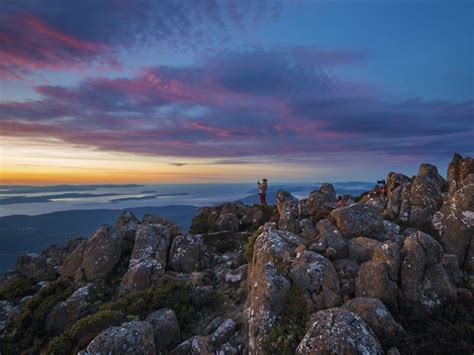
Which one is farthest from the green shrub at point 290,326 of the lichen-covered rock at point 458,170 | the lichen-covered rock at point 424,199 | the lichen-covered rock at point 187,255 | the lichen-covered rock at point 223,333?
the lichen-covered rock at point 458,170

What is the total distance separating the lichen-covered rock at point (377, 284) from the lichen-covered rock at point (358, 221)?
22.2ft

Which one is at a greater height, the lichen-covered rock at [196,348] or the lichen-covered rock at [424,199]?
the lichen-covered rock at [424,199]

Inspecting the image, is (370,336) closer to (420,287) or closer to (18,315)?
(420,287)

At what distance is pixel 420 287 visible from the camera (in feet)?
54.6

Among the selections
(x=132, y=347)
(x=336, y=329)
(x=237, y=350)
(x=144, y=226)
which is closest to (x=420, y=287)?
(x=336, y=329)

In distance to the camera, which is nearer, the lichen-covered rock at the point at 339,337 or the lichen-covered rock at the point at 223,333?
the lichen-covered rock at the point at 339,337

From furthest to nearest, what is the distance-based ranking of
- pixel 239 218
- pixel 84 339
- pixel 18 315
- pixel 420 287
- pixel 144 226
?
1. pixel 239 218
2. pixel 144 226
3. pixel 18 315
4. pixel 84 339
5. pixel 420 287

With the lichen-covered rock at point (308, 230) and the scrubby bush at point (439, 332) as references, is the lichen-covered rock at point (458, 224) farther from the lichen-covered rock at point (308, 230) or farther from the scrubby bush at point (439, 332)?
the lichen-covered rock at point (308, 230)

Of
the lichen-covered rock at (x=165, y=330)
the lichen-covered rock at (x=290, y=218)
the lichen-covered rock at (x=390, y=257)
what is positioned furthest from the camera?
the lichen-covered rock at (x=290, y=218)

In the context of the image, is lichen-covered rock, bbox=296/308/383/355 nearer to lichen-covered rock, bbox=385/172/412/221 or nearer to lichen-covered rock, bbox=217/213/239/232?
lichen-covered rock, bbox=385/172/412/221

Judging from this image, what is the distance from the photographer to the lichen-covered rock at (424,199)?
28922 mm

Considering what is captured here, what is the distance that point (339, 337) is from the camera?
39.0 ft

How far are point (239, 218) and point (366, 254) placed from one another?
30.0 metres

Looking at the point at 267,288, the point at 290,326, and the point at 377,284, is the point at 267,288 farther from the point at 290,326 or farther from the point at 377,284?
the point at 377,284
